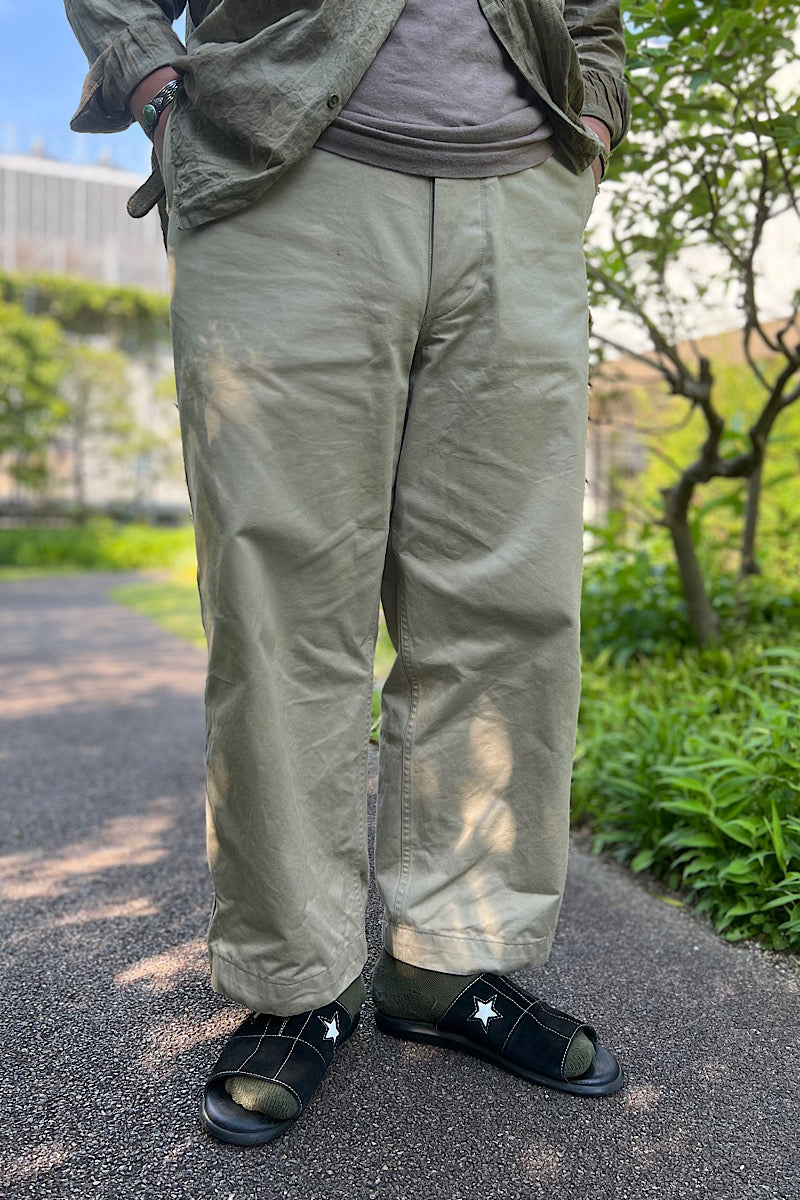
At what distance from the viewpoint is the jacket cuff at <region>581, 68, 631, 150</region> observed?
1.32m

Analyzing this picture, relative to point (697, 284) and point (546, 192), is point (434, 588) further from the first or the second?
point (697, 284)

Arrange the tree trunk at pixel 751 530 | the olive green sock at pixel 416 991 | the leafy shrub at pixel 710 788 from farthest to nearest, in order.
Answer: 1. the tree trunk at pixel 751 530
2. the leafy shrub at pixel 710 788
3. the olive green sock at pixel 416 991

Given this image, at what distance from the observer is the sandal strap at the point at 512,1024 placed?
1244 millimetres

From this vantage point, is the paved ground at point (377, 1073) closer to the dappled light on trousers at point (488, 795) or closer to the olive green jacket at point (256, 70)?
the dappled light on trousers at point (488, 795)

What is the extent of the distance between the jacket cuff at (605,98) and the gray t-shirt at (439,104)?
16 cm

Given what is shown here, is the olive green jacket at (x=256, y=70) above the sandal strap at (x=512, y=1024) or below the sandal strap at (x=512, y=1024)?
above

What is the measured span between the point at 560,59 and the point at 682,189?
5.48ft

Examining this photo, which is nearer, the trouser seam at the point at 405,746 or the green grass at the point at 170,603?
the trouser seam at the point at 405,746

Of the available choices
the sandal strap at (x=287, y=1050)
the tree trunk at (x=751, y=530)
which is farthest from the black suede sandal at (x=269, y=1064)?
the tree trunk at (x=751, y=530)

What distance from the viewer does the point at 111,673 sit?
5.12 m

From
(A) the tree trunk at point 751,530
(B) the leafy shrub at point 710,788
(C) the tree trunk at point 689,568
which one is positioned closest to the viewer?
(B) the leafy shrub at point 710,788

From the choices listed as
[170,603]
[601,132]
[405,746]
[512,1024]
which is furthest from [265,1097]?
[170,603]

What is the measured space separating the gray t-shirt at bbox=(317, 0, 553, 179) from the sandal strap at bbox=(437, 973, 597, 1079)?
1.08 meters

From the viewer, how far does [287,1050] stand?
117 cm
